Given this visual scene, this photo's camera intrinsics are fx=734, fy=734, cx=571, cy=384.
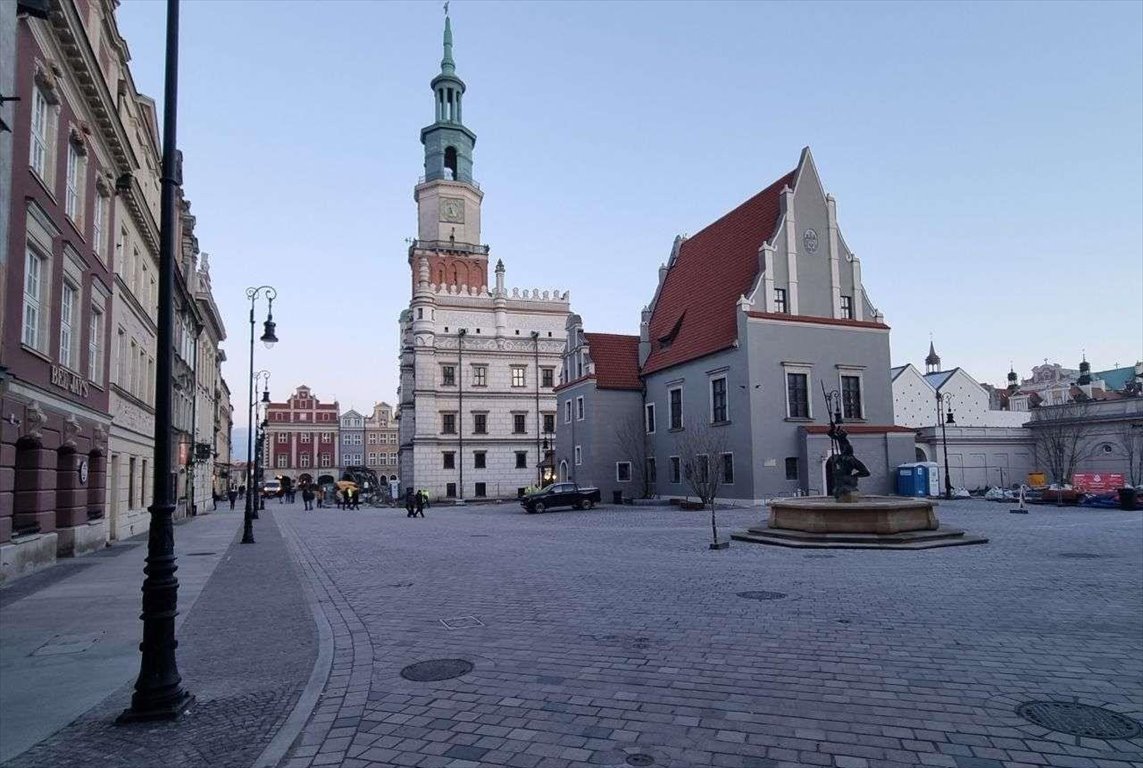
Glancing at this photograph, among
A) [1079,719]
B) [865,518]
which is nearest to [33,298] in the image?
[1079,719]

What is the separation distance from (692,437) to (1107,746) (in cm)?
3354

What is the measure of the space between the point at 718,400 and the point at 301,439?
10463 cm

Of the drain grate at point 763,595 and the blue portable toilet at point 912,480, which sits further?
the blue portable toilet at point 912,480

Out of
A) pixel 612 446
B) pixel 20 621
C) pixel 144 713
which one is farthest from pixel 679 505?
pixel 144 713

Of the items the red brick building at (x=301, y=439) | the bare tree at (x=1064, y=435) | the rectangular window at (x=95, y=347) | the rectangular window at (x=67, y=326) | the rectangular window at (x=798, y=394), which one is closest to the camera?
the rectangular window at (x=67, y=326)

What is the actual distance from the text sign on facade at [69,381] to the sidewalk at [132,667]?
476 centimetres

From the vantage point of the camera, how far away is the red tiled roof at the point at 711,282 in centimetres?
4072

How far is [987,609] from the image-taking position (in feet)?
33.3

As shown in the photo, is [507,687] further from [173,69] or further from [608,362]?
[608,362]

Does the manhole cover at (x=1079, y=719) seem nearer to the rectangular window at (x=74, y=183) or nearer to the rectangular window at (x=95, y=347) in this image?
the rectangular window at (x=74, y=183)

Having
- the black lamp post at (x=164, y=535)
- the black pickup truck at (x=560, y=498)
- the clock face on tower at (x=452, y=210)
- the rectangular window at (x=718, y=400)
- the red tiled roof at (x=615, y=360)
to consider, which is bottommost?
the black pickup truck at (x=560, y=498)

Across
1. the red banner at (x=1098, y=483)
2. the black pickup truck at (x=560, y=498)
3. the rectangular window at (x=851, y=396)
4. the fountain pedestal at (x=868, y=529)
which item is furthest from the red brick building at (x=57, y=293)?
the red banner at (x=1098, y=483)

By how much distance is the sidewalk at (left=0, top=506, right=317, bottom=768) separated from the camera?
18.1 feet

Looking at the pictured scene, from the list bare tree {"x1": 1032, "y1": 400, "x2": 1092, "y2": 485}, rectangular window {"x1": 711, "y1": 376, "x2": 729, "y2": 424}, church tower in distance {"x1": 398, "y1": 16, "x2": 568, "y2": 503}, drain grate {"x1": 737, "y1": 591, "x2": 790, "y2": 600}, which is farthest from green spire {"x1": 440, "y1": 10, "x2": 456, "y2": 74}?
drain grate {"x1": 737, "y1": 591, "x2": 790, "y2": 600}
